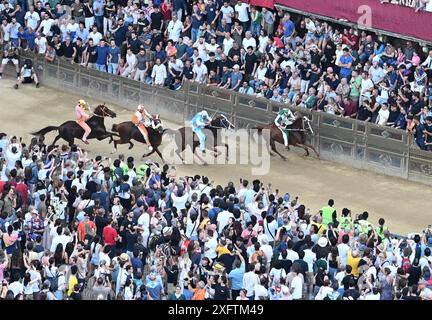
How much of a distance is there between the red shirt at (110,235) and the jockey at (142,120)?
28.2 ft

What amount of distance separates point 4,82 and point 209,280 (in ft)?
61.5

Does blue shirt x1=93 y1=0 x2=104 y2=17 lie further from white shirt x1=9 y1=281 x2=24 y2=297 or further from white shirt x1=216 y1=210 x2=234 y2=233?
white shirt x1=9 y1=281 x2=24 y2=297

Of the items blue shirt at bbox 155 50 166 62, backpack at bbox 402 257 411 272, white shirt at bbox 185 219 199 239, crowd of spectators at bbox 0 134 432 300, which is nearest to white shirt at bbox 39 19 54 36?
blue shirt at bbox 155 50 166 62

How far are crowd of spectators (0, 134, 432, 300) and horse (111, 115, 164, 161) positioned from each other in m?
4.51

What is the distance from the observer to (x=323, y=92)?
40125 mm

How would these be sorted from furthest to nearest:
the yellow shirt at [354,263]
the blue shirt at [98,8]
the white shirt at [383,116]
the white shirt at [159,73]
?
the blue shirt at [98,8] < the white shirt at [159,73] < the white shirt at [383,116] < the yellow shirt at [354,263]

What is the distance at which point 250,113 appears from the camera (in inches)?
1628

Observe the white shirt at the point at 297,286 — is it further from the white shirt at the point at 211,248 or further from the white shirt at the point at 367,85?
the white shirt at the point at 367,85

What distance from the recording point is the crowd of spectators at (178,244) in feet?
94.7

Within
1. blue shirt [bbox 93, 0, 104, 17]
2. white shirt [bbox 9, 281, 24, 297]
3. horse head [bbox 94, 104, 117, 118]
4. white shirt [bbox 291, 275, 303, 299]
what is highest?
blue shirt [bbox 93, 0, 104, 17]

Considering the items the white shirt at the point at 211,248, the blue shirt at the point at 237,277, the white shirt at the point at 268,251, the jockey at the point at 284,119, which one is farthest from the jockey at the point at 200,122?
the blue shirt at the point at 237,277

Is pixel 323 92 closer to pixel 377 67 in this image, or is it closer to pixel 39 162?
pixel 377 67

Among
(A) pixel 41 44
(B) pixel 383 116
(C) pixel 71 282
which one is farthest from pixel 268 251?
(A) pixel 41 44

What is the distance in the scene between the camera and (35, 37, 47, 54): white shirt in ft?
148
